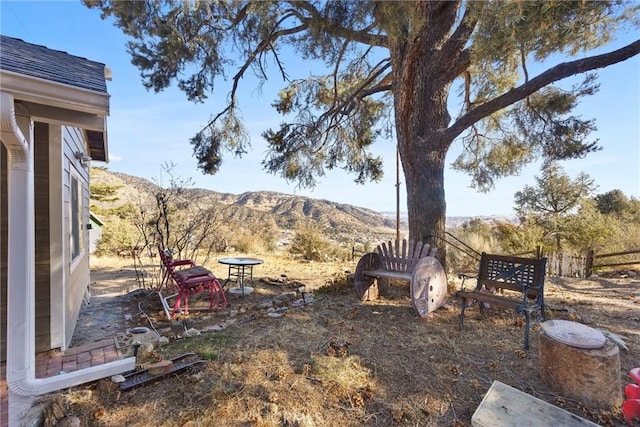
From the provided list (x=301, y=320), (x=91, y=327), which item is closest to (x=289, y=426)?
(x=301, y=320)

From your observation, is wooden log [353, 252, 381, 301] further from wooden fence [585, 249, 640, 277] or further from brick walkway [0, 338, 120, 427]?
wooden fence [585, 249, 640, 277]

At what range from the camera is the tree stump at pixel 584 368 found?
2217 millimetres

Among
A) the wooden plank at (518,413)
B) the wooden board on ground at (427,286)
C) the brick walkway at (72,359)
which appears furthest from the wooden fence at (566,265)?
the brick walkway at (72,359)

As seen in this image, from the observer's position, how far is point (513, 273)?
12.4 ft

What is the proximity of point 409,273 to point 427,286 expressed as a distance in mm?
380

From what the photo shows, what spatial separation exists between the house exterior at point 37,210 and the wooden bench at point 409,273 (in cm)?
306

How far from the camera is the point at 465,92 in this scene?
259 inches

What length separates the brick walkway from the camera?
256cm

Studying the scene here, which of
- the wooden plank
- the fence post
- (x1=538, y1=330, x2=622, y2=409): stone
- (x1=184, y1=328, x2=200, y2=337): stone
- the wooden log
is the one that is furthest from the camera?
the fence post

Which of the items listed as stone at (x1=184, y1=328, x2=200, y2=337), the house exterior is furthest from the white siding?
stone at (x1=184, y1=328, x2=200, y2=337)

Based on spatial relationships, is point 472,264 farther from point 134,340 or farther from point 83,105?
point 83,105

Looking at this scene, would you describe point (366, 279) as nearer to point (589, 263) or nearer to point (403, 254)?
point (403, 254)

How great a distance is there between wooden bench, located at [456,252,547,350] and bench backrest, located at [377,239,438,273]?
70 cm

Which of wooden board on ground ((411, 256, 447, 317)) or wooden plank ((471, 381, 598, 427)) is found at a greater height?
wooden board on ground ((411, 256, 447, 317))
